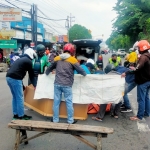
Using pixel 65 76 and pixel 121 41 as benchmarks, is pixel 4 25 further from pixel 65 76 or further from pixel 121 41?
pixel 121 41

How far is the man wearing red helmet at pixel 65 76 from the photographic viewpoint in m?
5.05

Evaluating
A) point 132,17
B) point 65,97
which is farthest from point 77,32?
point 65,97

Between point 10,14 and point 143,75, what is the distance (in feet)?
60.0

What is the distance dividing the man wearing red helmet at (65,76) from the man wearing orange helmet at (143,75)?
1.33 metres

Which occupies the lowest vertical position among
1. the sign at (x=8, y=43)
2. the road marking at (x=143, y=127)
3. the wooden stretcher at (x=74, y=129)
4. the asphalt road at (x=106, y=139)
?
the asphalt road at (x=106, y=139)

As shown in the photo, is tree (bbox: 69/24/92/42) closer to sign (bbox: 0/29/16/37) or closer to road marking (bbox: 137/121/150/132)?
sign (bbox: 0/29/16/37)

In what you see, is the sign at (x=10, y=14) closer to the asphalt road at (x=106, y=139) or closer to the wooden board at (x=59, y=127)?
the asphalt road at (x=106, y=139)

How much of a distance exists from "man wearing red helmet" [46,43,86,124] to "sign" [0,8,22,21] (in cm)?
1737

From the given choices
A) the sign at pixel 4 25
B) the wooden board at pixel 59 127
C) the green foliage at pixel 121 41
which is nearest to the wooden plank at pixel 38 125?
the wooden board at pixel 59 127

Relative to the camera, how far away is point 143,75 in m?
5.43

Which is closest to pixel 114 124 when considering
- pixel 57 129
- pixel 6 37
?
pixel 57 129

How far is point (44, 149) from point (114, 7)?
3442cm

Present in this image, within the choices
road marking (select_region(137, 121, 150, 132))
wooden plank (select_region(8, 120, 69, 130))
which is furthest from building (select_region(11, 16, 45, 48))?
wooden plank (select_region(8, 120, 69, 130))

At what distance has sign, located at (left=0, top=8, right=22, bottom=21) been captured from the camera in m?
21.1
